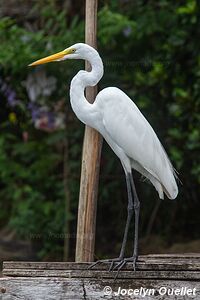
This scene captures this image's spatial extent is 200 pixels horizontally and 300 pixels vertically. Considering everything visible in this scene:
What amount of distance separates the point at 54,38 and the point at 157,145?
3.35 meters

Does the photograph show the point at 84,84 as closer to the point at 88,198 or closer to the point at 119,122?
the point at 119,122

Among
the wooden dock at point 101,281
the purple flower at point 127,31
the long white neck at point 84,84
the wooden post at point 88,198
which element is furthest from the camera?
the purple flower at point 127,31

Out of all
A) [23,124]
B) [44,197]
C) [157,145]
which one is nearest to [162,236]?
[44,197]

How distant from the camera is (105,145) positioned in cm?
901

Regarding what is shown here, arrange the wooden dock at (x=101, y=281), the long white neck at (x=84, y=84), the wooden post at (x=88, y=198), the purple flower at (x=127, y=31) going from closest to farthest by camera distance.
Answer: the wooden dock at (x=101, y=281), the long white neck at (x=84, y=84), the wooden post at (x=88, y=198), the purple flower at (x=127, y=31)

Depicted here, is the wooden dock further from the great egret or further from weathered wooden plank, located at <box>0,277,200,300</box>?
the great egret

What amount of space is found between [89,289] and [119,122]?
1.11 meters

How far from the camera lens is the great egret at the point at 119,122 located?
5223 mm

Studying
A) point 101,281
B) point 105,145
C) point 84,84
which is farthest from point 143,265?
point 105,145

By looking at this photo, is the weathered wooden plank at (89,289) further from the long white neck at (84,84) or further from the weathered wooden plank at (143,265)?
the long white neck at (84,84)

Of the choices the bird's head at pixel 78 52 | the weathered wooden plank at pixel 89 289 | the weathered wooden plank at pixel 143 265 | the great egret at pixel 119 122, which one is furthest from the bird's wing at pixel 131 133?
the weathered wooden plank at pixel 89 289

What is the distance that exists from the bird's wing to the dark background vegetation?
352cm

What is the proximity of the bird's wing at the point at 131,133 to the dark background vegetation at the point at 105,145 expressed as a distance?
352 centimetres

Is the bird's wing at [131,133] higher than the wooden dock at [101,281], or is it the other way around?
the bird's wing at [131,133]
